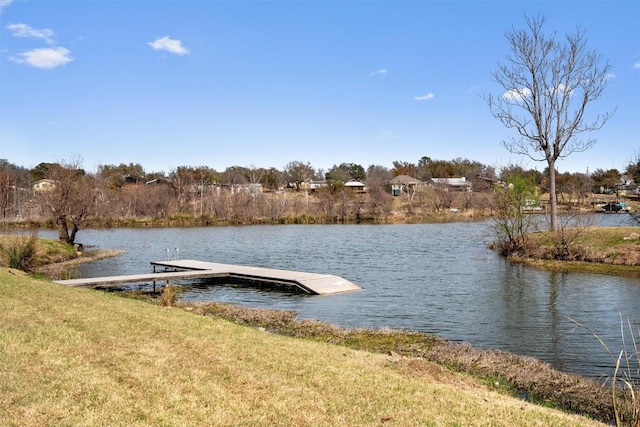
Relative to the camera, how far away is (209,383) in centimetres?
734

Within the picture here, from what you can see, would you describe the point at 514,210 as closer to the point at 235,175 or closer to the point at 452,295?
the point at 452,295

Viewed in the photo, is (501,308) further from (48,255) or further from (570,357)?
(48,255)

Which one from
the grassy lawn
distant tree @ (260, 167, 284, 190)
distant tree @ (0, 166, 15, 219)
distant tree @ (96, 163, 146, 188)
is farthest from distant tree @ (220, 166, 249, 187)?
the grassy lawn

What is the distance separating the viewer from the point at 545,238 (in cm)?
3228

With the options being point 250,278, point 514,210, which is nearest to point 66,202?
point 250,278

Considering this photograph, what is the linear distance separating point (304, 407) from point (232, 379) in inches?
57.4

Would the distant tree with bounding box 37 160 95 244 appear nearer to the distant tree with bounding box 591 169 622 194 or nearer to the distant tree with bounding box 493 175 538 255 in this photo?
the distant tree with bounding box 493 175 538 255

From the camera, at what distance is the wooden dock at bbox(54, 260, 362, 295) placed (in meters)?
21.7

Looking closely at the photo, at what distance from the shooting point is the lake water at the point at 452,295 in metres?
14.0

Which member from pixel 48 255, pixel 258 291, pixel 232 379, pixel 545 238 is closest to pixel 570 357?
pixel 232 379

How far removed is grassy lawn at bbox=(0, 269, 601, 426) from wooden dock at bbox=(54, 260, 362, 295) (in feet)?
35.2

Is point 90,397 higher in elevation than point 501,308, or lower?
higher

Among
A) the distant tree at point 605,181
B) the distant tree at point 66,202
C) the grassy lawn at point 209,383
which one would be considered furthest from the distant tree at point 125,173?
the distant tree at point 605,181

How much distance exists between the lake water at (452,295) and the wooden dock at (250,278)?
89cm
